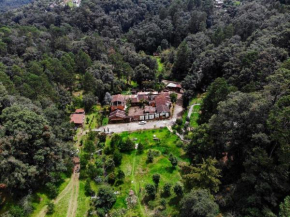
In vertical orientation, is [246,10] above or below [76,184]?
above

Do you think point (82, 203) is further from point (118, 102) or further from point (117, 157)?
point (118, 102)

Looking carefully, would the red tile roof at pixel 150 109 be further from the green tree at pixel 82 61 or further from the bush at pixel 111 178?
the green tree at pixel 82 61

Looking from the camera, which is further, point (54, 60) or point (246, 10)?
point (246, 10)

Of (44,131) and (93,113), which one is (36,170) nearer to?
(44,131)

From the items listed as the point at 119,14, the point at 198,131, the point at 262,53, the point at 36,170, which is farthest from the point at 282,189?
the point at 119,14

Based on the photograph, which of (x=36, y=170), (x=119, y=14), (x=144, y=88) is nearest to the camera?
(x=36, y=170)

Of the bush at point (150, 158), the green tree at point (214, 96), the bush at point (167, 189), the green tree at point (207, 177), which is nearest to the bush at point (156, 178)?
the bush at point (167, 189)

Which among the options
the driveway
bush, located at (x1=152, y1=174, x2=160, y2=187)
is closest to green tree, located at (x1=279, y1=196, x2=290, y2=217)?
bush, located at (x1=152, y1=174, x2=160, y2=187)
